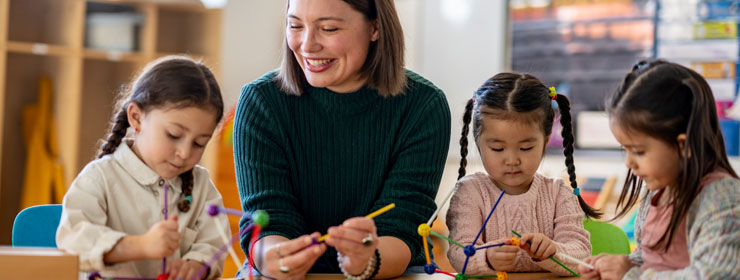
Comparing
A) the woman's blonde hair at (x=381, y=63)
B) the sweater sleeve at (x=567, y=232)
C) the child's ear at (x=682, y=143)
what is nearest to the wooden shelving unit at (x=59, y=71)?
the woman's blonde hair at (x=381, y=63)

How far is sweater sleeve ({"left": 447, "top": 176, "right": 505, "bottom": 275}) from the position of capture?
4.64 ft

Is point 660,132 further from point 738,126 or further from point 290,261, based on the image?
point 738,126

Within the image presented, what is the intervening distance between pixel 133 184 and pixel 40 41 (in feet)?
10.3

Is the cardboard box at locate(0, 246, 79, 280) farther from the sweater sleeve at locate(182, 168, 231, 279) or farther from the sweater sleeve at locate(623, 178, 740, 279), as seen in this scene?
the sweater sleeve at locate(623, 178, 740, 279)

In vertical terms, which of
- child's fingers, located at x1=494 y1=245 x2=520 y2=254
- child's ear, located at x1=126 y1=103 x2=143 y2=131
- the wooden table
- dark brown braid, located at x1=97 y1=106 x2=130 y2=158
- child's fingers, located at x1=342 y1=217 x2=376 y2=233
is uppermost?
child's ear, located at x1=126 y1=103 x2=143 y2=131

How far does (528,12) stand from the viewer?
4156mm

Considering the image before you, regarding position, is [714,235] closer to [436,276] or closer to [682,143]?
[682,143]

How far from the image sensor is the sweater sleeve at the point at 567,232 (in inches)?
54.7

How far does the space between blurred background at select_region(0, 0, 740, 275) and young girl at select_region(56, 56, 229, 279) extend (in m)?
2.50

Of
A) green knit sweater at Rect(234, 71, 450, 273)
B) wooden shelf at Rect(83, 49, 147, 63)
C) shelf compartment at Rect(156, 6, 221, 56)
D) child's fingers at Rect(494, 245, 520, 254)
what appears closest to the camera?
child's fingers at Rect(494, 245, 520, 254)

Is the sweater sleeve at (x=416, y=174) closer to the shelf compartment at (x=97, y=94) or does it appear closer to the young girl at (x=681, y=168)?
the young girl at (x=681, y=168)

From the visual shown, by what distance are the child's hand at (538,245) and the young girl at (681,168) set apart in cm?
20

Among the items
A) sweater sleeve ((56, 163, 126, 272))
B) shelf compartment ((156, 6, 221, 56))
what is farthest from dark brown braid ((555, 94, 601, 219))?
shelf compartment ((156, 6, 221, 56))


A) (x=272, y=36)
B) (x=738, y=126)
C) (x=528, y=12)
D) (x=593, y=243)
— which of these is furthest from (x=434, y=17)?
(x=593, y=243)
